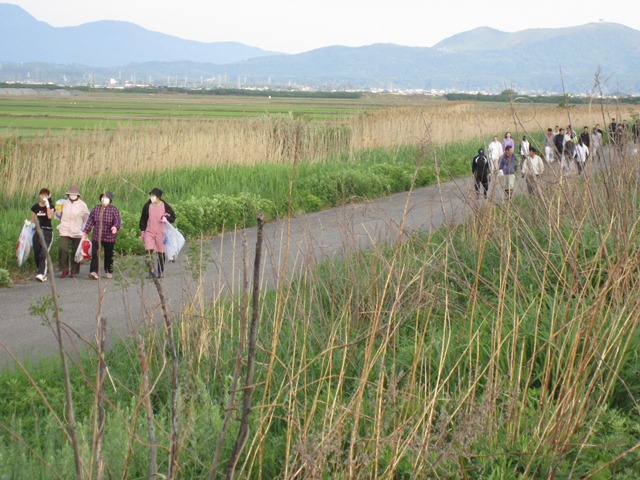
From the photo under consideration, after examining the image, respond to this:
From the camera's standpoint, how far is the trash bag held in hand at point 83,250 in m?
12.6

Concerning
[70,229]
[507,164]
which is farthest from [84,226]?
[507,164]

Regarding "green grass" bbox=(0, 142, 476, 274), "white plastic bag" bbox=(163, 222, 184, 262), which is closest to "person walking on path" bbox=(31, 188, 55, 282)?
"green grass" bbox=(0, 142, 476, 274)

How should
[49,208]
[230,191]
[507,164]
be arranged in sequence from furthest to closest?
[230,191] < [49,208] < [507,164]

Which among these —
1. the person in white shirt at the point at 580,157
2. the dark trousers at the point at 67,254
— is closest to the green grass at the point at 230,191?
the dark trousers at the point at 67,254

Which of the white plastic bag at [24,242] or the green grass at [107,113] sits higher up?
the green grass at [107,113]

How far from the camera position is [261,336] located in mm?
6945

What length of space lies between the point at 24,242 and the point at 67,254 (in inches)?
25.6

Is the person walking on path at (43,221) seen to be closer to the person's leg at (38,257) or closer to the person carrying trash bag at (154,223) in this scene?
the person's leg at (38,257)

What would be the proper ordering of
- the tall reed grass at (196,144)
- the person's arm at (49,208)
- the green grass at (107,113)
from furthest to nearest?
1. the green grass at (107,113)
2. the tall reed grass at (196,144)
3. the person's arm at (49,208)

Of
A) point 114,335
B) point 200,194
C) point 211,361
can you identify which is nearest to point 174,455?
point 211,361

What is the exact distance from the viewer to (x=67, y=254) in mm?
12984

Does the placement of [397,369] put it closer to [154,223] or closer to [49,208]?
[154,223]

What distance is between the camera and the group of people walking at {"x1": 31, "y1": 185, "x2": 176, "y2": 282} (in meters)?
12.5

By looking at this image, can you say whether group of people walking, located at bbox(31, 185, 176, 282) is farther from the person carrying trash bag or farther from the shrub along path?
the shrub along path
